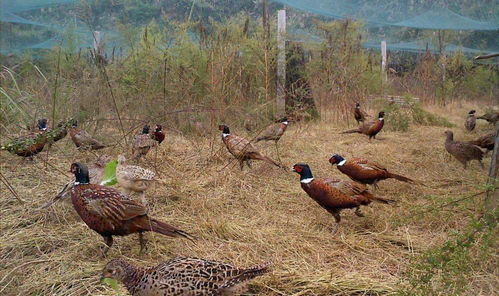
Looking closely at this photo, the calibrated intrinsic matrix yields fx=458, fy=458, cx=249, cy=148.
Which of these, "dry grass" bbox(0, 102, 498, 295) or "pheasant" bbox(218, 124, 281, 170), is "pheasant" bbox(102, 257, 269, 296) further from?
"pheasant" bbox(218, 124, 281, 170)

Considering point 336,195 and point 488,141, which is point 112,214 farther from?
point 488,141

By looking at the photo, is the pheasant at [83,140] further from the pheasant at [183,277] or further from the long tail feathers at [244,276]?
the long tail feathers at [244,276]

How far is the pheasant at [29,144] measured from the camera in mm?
4062

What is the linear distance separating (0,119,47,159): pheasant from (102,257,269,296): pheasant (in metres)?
1.99

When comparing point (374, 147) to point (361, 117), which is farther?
point (361, 117)

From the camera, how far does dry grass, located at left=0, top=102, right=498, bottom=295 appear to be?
9.41 ft

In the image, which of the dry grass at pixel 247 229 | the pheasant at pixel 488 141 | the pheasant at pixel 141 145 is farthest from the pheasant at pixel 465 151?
the pheasant at pixel 141 145

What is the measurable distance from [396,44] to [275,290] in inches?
493

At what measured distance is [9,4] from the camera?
10.9 m

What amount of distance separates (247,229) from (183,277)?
1.24 m

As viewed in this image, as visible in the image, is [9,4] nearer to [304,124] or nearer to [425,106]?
[304,124]

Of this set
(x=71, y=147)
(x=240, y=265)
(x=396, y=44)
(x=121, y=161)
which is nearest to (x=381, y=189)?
(x=240, y=265)

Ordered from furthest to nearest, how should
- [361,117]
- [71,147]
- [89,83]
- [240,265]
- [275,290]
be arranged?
[361,117] < [89,83] < [71,147] < [240,265] < [275,290]

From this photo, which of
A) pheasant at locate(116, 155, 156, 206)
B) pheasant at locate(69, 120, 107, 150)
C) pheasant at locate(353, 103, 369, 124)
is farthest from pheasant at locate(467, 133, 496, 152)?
pheasant at locate(69, 120, 107, 150)
